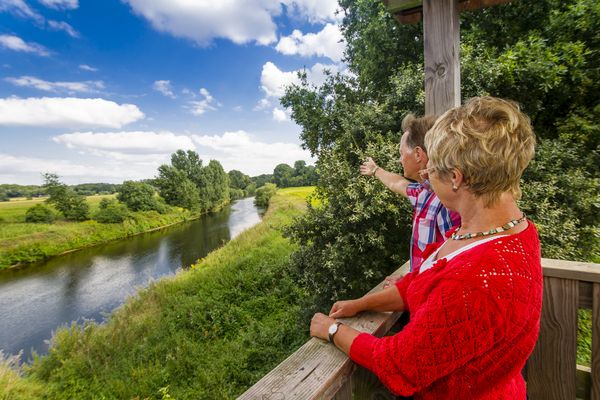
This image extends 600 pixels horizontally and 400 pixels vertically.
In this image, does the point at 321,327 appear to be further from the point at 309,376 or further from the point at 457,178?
the point at 457,178

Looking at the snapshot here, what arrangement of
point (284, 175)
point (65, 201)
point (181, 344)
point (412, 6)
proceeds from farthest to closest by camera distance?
point (284, 175)
point (65, 201)
point (181, 344)
point (412, 6)

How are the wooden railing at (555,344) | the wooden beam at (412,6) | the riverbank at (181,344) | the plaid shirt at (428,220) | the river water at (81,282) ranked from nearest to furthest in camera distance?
the wooden railing at (555,344), the plaid shirt at (428,220), the wooden beam at (412,6), the riverbank at (181,344), the river water at (81,282)

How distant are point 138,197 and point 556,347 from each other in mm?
38759

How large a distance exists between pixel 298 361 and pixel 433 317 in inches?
17.6

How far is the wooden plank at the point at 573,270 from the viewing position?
122cm

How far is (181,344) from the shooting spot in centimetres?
657

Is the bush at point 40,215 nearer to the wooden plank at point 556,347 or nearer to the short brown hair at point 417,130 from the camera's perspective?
the short brown hair at point 417,130

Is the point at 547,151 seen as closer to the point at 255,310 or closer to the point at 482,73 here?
the point at 482,73

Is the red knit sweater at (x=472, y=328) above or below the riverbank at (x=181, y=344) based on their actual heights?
above

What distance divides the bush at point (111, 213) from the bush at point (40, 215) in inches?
142

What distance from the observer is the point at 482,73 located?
4.46 meters

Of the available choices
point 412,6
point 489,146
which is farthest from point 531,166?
point 489,146

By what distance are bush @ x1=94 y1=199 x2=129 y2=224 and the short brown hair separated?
3311 cm

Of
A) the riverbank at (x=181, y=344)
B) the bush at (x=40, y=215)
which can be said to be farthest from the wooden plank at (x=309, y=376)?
the bush at (x=40, y=215)
